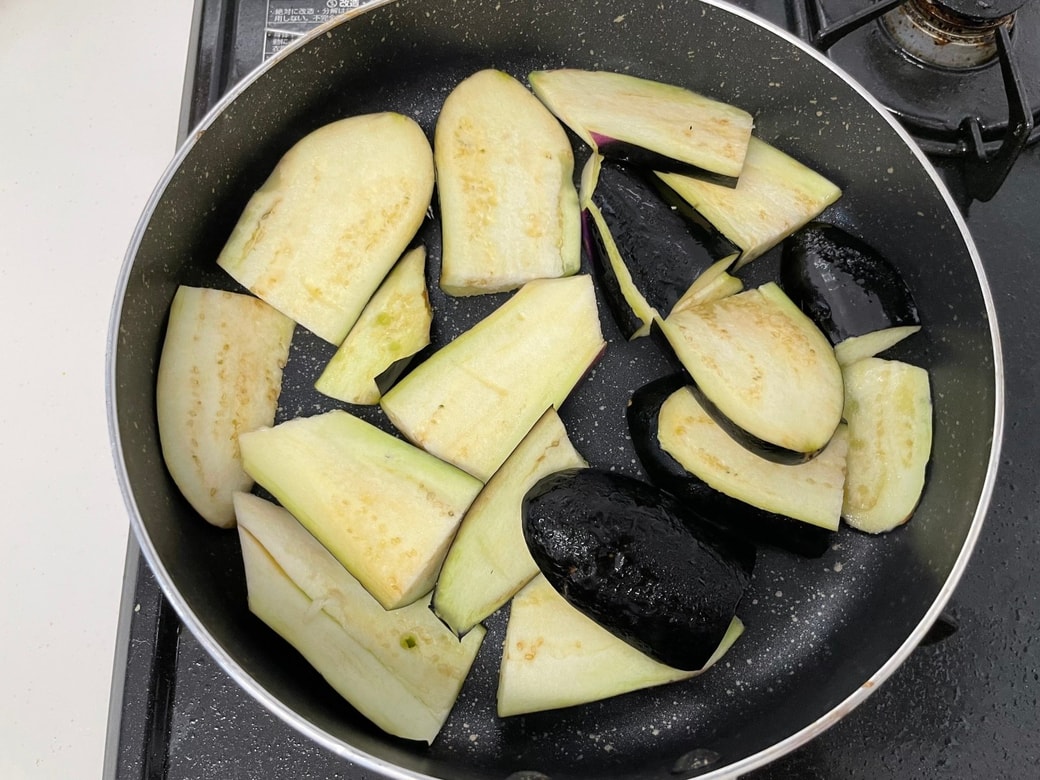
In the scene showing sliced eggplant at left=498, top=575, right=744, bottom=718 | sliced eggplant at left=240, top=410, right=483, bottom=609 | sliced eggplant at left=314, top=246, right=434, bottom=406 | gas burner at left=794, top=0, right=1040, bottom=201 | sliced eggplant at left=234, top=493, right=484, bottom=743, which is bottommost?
sliced eggplant at left=498, top=575, right=744, bottom=718

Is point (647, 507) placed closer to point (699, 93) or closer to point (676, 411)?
point (676, 411)

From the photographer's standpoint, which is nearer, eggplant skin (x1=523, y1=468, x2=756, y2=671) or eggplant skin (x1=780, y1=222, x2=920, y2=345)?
eggplant skin (x1=523, y1=468, x2=756, y2=671)

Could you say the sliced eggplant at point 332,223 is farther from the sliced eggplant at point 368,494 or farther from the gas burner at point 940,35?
the gas burner at point 940,35

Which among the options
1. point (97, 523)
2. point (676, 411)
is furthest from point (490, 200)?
point (97, 523)

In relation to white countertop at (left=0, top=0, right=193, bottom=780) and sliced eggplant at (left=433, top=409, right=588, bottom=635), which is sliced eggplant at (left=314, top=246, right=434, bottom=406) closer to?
sliced eggplant at (left=433, top=409, right=588, bottom=635)

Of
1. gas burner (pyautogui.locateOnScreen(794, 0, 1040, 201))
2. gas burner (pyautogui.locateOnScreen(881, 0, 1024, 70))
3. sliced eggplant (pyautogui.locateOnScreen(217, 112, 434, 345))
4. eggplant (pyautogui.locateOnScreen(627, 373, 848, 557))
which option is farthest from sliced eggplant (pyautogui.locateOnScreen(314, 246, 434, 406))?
gas burner (pyautogui.locateOnScreen(881, 0, 1024, 70))

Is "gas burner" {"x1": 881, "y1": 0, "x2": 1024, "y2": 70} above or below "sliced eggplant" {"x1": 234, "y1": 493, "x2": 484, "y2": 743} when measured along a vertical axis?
above
